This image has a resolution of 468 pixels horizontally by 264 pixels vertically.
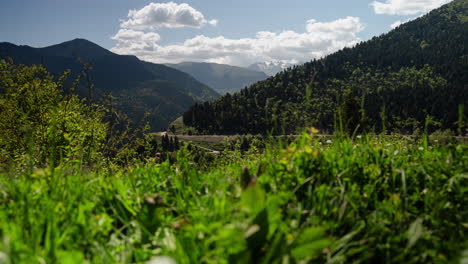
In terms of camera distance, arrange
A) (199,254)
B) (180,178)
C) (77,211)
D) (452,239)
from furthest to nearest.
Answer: (180,178), (77,211), (452,239), (199,254)

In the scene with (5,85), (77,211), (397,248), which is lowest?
(397,248)

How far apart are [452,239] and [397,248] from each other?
0.33 meters

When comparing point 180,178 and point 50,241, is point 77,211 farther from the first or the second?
point 180,178

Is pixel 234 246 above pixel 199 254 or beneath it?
above

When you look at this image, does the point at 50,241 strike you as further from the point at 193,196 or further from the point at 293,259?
the point at 293,259

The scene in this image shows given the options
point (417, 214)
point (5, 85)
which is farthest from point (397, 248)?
point (5, 85)

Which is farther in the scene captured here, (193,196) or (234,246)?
(193,196)

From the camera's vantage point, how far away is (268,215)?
1827mm

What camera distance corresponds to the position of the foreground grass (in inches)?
66.6

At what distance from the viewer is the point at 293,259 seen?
168cm

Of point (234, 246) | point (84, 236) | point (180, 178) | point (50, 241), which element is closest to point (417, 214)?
point (234, 246)

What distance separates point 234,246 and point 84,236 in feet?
3.55

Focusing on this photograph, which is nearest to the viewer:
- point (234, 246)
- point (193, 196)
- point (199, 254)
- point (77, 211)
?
point (234, 246)

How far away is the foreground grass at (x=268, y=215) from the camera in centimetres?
169
